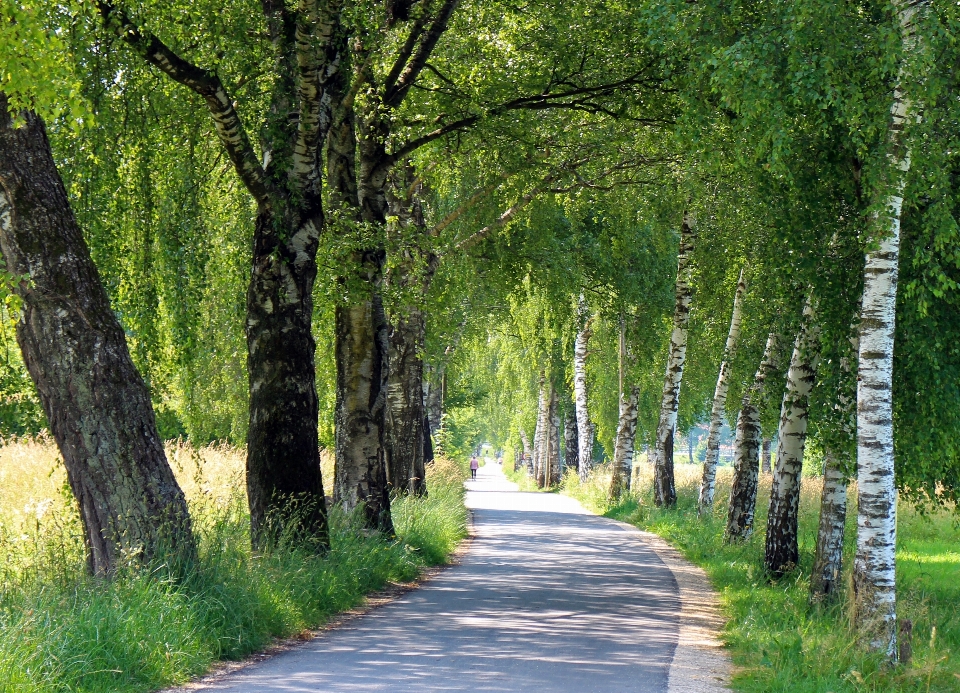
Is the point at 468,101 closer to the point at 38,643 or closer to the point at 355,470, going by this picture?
the point at 355,470

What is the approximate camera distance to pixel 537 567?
56.6 ft

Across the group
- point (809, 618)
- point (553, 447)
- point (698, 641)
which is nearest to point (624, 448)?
point (553, 447)

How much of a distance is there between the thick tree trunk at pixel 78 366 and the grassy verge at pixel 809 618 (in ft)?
16.3

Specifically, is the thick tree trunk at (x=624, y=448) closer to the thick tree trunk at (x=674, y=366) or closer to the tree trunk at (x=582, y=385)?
the thick tree trunk at (x=674, y=366)

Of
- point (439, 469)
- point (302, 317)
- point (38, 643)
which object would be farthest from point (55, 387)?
point (439, 469)

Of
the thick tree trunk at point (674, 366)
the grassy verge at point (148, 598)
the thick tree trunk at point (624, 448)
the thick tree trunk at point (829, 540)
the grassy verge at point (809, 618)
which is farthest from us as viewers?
the thick tree trunk at point (624, 448)

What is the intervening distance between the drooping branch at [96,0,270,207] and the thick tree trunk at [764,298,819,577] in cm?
683

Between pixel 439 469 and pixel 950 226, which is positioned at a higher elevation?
pixel 950 226

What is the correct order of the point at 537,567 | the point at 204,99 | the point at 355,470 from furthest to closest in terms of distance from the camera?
the point at 537,567 → the point at 355,470 → the point at 204,99

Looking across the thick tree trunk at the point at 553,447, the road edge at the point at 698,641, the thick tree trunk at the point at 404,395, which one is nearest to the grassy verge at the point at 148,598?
the road edge at the point at 698,641

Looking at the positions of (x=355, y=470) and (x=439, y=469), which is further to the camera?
(x=439, y=469)

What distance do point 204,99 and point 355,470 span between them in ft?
20.1

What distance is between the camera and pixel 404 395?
22625 mm

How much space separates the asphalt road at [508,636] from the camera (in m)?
8.30
